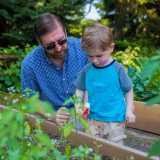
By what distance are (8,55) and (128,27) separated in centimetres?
752

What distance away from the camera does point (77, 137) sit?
11.2 ft

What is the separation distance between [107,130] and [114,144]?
0.28m

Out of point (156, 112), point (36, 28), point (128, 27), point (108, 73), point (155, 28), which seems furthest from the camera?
point (128, 27)

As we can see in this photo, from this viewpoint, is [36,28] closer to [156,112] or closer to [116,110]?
[116,110]

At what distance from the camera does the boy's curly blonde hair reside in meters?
3.01

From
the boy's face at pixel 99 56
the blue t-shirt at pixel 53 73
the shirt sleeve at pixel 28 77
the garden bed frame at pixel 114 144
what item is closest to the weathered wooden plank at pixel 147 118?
the garden bed frame at pixel 114 144

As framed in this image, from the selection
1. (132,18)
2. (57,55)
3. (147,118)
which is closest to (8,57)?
(147,118)

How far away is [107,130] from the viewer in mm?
3301

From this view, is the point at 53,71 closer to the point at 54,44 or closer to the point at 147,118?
the point at 54,44

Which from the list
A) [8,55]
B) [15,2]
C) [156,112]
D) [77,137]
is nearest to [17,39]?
[15,2]

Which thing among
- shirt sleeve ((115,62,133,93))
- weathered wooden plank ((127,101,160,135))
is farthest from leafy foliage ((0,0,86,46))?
shirt sleeve ((115,62,133,93))

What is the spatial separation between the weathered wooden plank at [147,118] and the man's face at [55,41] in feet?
4.62

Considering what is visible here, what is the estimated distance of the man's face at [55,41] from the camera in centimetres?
356

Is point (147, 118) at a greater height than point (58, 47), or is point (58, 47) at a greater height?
point (58, 47)
